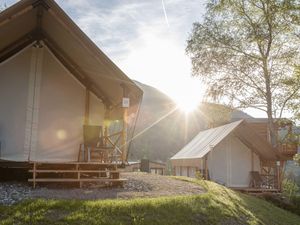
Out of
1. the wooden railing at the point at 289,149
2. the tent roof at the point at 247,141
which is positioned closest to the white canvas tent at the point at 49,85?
the tent roof at the point at 247,141

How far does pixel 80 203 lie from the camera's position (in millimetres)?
7309

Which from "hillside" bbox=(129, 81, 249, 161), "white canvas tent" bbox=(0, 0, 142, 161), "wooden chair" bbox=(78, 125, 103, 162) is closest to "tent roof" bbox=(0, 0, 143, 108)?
"white canvas tent" bbox=(0, 0, 142, 161)

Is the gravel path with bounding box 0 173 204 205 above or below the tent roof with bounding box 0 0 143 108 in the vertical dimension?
below

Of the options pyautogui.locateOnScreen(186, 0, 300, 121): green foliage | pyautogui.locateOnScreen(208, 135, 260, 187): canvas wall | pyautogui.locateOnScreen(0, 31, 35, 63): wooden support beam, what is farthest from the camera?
pyautogui.locateOnScreen(208, 135, 260, 187): canvas wall

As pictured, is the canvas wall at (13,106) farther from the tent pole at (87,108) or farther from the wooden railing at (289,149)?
the wooden railing at (289,149)

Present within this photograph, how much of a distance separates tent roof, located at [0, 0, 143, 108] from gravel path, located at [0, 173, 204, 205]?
110 inches

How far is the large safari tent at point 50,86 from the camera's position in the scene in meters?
10.9

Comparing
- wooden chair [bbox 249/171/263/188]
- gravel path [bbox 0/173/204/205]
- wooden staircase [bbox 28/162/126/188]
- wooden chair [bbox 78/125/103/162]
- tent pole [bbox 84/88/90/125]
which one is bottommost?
wooden chair [bbox 249/171/263/188]

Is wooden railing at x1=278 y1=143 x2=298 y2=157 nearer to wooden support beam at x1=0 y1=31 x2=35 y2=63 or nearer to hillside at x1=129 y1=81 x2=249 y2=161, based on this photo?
wooden support beam at x1=0 y1=31 x2=35 y2=63

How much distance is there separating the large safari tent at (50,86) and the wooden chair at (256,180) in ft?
40.6

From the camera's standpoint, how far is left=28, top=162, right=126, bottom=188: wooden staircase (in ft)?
32.4

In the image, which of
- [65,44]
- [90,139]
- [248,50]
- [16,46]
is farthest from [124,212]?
[248,50]

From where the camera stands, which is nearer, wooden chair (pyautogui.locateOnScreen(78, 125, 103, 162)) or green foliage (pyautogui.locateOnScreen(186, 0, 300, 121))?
wooden chair (pyautogui.locateOnScreen(78, 125, 103, 162))

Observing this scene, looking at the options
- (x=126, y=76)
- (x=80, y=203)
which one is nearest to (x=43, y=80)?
(x=126, y=76)
